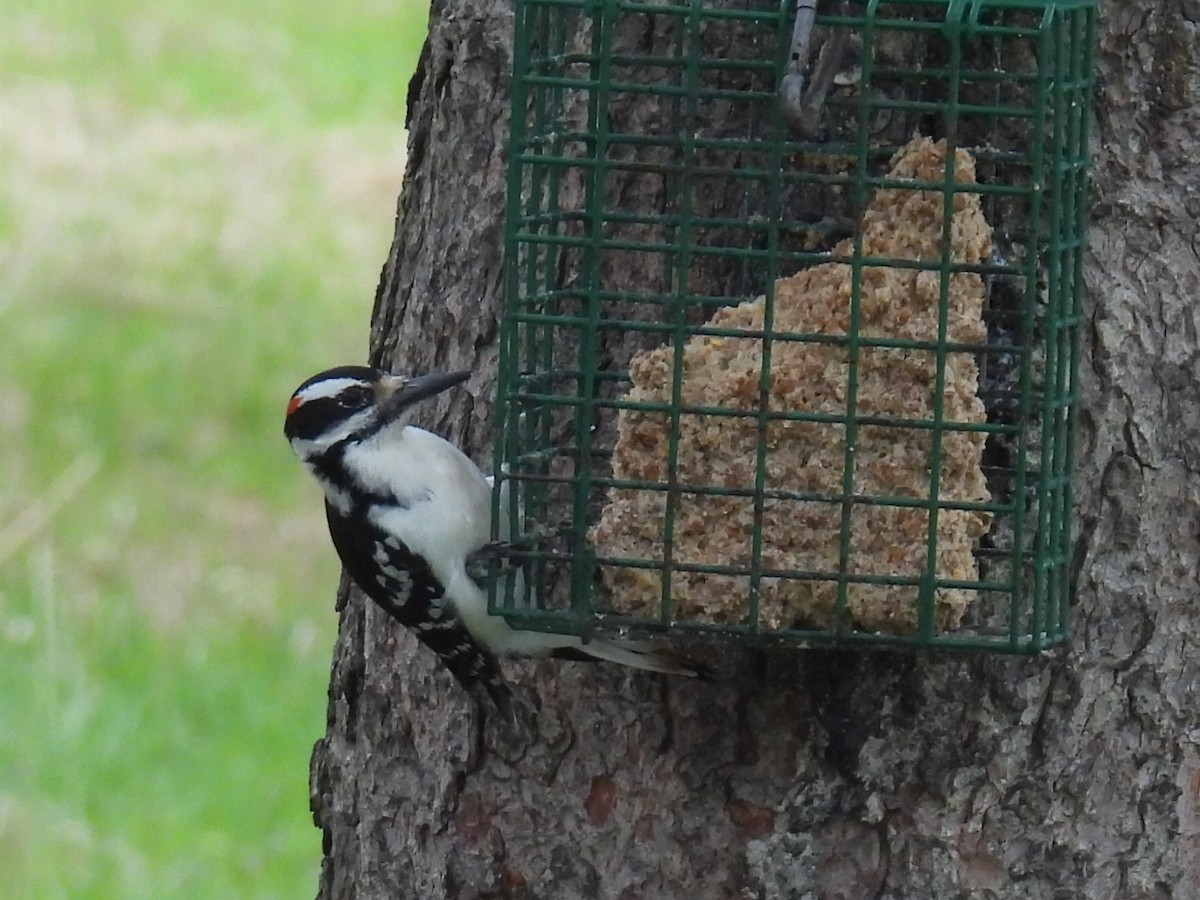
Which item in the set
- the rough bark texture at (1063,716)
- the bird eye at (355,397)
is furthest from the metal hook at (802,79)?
the bird eye at (355,397)

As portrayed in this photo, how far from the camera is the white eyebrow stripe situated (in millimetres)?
4523

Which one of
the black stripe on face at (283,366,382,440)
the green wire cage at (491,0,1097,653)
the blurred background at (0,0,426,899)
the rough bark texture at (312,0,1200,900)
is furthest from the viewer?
the blurred background at (0,0,426,899)

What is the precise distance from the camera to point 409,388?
4.39 metres

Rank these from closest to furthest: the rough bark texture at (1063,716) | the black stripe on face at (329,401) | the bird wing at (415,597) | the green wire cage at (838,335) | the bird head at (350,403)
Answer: the green wire cage at (838,335) → the rough bark texture at (1063,716) → the bird wing at (415,597) → the bird head at (350,403) → the black stripe on face at (329,401)

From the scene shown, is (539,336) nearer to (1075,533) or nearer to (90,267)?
(1075,533)

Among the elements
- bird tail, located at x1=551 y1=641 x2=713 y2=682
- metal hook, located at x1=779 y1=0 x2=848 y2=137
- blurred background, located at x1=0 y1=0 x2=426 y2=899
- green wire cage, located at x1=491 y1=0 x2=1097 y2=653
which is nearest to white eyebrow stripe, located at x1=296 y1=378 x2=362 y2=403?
green wire cage, located at x1=491 y1=0 x2=1097 y2=653

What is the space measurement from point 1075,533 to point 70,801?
4.28 metres

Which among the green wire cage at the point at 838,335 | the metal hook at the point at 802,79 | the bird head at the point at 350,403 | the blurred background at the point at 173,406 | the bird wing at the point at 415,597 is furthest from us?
the blurred background at the point at 173,406

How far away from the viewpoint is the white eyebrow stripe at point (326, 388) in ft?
14.8

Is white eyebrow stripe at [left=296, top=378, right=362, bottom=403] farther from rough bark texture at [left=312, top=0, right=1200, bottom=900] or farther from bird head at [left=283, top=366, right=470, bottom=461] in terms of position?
rough bark texture at [left=312, top=0, right=1200, bottom=900]

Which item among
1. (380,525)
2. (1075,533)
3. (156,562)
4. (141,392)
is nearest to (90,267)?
(141,392)

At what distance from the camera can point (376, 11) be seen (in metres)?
16.2

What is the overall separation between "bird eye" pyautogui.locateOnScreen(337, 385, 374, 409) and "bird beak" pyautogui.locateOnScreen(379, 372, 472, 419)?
0.14 feet

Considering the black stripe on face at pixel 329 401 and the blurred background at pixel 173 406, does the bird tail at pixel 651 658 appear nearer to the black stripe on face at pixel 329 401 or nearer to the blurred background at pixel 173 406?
the black stripe on face at pixel 329 401
